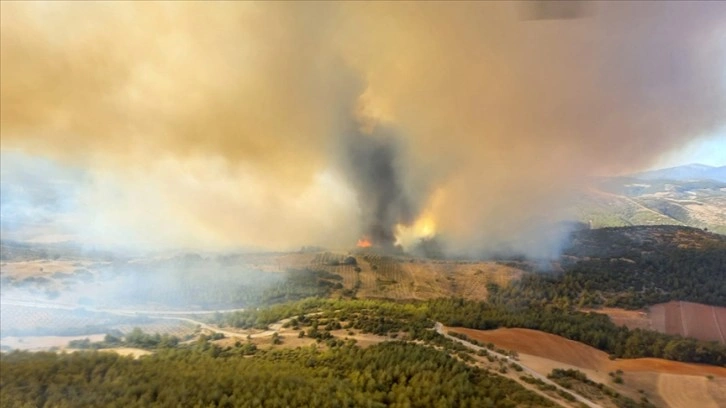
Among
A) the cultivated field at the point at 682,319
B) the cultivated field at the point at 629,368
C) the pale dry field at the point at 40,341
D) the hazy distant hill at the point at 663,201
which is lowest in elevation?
the cultivated field at the point at 629,368

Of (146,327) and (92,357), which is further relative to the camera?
(146,327)

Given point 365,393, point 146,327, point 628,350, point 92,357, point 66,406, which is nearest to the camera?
point 66,406

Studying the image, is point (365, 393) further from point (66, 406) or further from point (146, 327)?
point (146, 327)

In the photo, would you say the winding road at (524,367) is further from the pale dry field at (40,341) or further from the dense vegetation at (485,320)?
the pale dry field at (40,341)

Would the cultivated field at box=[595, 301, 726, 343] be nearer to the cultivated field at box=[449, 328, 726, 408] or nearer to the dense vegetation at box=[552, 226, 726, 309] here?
the dense vegetation at box=[552, 226, 726, 309]

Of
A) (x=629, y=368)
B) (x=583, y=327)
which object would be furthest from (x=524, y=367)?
(x=583, y=327)

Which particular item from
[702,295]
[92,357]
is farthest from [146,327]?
[702,295]

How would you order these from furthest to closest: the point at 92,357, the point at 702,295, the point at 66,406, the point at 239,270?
the point at 239,270, the point at 702,295, the point at 92,357, the point at 66,406

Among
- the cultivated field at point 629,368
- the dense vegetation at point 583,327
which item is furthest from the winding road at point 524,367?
the dense vegetation at point 583,327

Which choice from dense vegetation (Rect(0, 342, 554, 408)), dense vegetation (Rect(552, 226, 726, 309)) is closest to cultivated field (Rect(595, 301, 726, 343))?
dense vegetation (Rect(552, 226, 726, 309))
